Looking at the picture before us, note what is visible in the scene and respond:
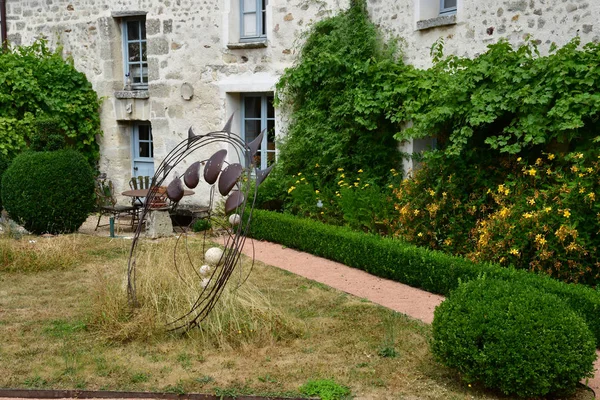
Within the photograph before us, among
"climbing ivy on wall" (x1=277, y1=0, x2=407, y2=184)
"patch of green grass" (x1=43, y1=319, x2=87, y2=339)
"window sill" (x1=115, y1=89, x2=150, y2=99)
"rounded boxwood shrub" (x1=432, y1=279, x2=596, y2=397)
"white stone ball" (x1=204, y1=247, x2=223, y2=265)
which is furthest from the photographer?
"window sill" (x1=115, y1=89, x2=150, y2=99)

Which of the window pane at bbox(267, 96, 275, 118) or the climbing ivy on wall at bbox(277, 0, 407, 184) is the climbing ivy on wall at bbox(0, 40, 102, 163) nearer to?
the window pane at bbox(267, 96, 275, 118)

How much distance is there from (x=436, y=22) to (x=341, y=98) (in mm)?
1792

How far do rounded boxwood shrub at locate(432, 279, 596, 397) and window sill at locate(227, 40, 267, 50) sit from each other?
285 inches

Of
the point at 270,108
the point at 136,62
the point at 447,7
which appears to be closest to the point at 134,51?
the point at 136,62

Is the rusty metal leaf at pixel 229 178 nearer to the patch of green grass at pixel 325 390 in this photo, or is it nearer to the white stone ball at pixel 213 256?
the patch of green grass at pixel 325 390

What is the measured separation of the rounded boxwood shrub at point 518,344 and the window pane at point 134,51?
9.56m

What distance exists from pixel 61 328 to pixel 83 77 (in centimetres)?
796

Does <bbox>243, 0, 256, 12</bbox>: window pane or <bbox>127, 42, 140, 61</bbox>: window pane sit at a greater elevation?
<bbox>243, 0, 256, 12</bbox>: window pane

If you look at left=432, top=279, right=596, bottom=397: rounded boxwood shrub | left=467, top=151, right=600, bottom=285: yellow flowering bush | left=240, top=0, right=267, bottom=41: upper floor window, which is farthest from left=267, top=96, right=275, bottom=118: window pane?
left=432, top=279, right=596, bottom=397: rounded boxwood shrub

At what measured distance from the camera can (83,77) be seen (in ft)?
41.7

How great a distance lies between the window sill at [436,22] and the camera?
852 cm

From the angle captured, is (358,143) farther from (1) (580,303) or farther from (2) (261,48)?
(1) (580,303)

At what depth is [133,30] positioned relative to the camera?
12609mm

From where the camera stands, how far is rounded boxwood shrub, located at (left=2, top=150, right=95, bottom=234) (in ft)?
31.9
